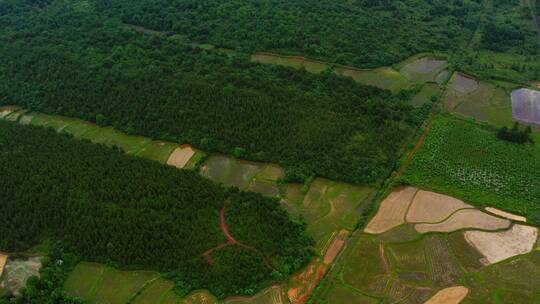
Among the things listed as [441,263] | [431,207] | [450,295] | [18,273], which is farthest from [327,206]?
[18,273]

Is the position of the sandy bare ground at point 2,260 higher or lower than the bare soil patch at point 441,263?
lower

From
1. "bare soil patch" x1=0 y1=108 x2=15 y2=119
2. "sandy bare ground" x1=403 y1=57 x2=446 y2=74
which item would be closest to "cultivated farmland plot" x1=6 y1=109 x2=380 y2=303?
"bare soil patch" x1=0 y1=108 x2=15 y2=119

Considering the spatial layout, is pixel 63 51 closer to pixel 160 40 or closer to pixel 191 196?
pixel 160 40

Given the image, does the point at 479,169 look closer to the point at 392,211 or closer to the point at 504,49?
the point at 392,211

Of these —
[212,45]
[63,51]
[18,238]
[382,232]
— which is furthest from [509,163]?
[63,51]

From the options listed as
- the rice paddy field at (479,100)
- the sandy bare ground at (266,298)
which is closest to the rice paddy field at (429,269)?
the sandy bare ground at (266,298)

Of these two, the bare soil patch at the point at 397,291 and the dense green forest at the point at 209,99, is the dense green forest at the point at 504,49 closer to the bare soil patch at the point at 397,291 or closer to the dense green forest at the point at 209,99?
the dense green forest at the point at 209,99

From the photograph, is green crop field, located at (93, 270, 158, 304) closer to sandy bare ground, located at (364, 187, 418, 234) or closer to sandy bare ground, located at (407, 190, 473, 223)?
sandy bare ground, located at (364, 187, 418, 234)
